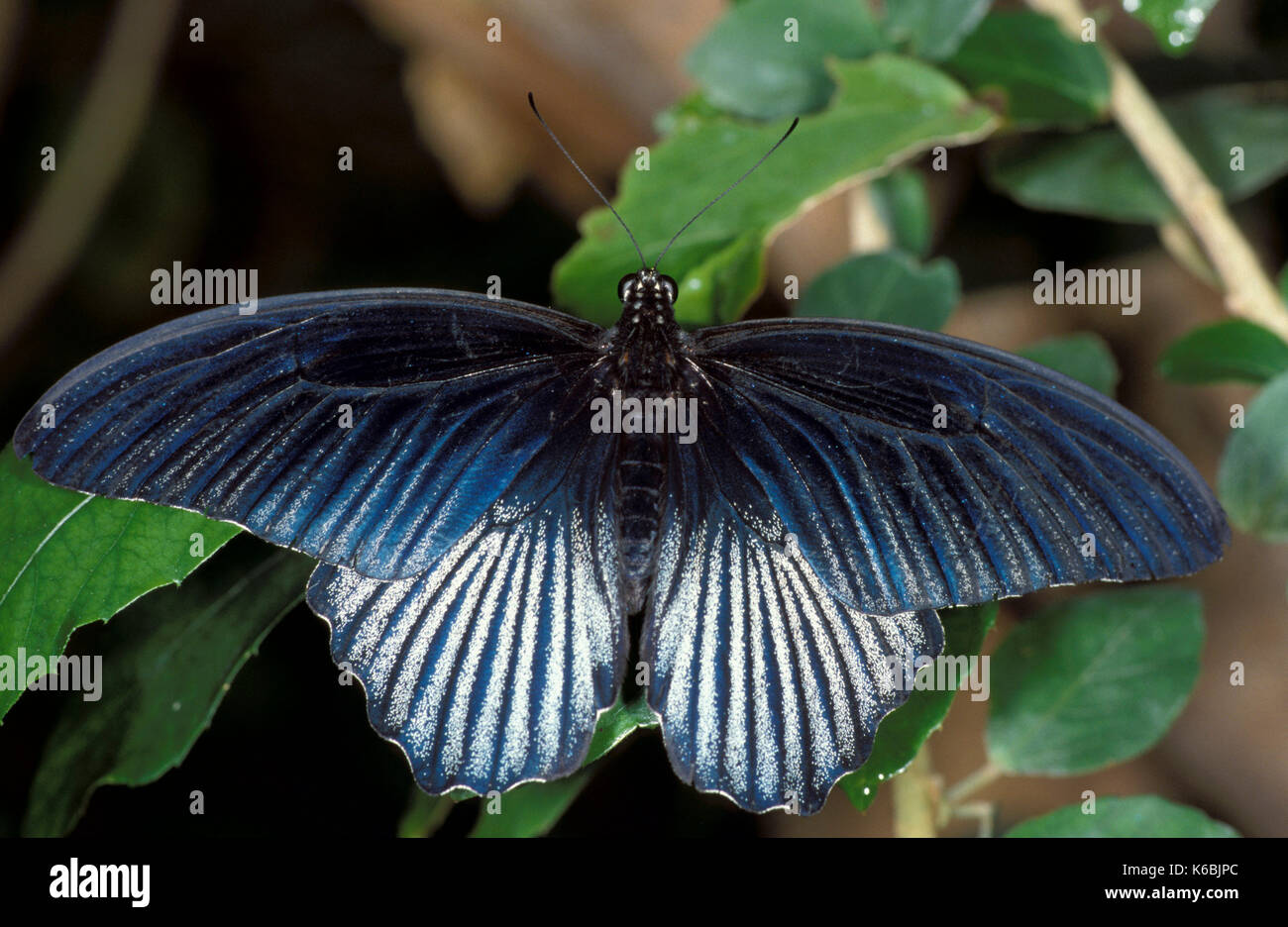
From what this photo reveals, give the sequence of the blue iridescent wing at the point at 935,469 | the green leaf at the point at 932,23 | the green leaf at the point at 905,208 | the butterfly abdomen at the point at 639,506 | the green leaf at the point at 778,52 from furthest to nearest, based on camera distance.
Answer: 1. the green leaf at the point at 905,208
2. the green leaf at the point at 778,52
3. the green leaf at the point at 932,23
4. the butterfly abdomen at the point at 639,506
5. the blue iridescent wing at the point at 935,469

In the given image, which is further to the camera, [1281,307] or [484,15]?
[484,15]

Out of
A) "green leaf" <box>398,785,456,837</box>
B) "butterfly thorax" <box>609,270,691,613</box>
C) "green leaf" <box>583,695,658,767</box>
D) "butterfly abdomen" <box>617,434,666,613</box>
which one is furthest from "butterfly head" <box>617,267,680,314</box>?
"green leaf" <box>398,785,456,837</box>

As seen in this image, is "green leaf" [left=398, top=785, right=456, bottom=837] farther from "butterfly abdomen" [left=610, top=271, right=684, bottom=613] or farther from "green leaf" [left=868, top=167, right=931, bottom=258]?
"green leaf" [left=868, top=167, right=931, bottom=258]

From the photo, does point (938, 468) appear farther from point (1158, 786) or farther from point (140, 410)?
point (1158, 786)

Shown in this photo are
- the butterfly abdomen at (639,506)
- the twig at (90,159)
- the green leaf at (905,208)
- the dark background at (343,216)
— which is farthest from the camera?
the twig at (90,159)

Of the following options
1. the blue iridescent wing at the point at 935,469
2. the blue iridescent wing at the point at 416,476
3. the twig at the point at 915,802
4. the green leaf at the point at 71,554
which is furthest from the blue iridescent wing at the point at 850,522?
the green leaf at the point at 71,554

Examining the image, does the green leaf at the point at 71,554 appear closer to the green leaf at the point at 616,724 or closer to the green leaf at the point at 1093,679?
the green leaf at the point at 616,724

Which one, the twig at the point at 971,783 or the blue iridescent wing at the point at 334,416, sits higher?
the blue iridescent wing at the point at 334,416

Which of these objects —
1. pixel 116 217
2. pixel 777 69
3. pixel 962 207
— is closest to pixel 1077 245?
pixel 962 207
